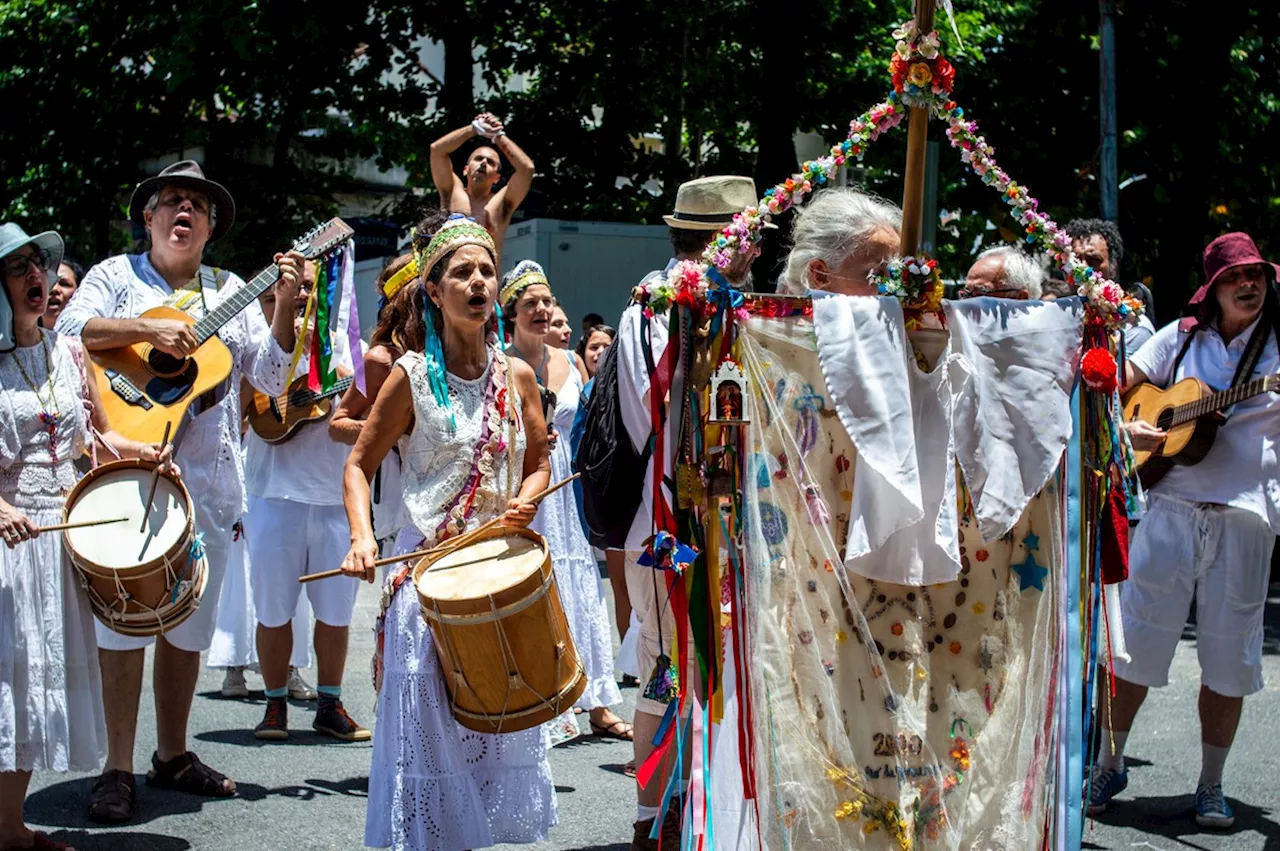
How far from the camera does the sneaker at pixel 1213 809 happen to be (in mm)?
5859

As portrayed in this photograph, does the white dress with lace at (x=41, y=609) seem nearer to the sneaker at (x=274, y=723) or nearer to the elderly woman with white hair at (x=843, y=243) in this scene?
the sneaker at (x=274, y=723)

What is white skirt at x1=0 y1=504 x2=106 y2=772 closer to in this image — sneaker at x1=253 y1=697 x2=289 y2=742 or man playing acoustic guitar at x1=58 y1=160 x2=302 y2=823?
man playing acoustic guitar at x1=58 y1=160 x2=302 y2=823

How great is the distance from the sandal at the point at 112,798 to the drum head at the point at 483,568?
6.79ft

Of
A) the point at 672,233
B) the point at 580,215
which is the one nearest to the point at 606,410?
the point at 672,233

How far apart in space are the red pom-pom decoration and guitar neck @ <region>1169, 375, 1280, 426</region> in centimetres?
221

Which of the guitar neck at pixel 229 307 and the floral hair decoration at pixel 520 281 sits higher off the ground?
the floral hair decoration at pixel 520 281

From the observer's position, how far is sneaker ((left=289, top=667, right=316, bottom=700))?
26.3ft

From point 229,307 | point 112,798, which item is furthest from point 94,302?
point 112,798

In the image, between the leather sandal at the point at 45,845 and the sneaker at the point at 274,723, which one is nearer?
the leather sandal at the point at 45,845

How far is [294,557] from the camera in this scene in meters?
7.25

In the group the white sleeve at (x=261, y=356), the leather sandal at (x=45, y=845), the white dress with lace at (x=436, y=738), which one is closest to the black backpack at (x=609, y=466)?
the white dress with lace at (x=436, y=738)

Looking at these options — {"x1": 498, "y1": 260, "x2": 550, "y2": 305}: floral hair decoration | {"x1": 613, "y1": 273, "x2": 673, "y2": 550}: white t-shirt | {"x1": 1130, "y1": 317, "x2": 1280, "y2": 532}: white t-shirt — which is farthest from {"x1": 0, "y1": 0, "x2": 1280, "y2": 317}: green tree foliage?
{"x1": 613, "y1": 273, "x2": 673, "y2": 550}: white t-shirt

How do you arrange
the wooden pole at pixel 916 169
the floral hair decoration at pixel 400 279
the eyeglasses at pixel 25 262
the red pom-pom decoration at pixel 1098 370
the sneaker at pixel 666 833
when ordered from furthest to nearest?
the floral hair decoration at pixel 400 279, the eyeglasses at pixel 25 262, the sneaker at pixel 666 833, the red pom-pom decoration at pixel 1098 370, the wooden pole at pixel 916 169

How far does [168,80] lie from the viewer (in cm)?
1700
